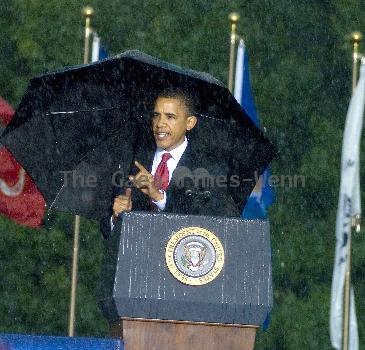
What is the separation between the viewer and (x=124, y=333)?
713cm

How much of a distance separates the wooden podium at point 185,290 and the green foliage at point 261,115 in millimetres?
15077

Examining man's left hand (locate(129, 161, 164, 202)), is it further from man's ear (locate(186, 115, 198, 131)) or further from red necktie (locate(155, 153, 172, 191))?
man's ear (locate(186, 115, 198, 131))

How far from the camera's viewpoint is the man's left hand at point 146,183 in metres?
7.72

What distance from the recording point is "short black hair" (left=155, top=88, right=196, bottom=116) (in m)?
8.22

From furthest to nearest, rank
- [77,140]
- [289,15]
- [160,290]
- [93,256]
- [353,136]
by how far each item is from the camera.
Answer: [289,15]
[93,256]
[353,136]
[77,140]
[160,290]

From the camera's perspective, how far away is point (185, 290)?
23.4 feet

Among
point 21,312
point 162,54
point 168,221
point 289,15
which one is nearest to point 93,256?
point 21,312

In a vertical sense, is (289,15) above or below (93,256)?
above

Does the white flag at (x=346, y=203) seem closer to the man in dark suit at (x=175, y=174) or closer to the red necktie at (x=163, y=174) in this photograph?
the man in dark suit at (x=175, y=174)

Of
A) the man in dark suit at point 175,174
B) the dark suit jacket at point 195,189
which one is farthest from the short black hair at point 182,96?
the dark suit jacket at point 195,189

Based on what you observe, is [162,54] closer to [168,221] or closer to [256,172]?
[256,172]

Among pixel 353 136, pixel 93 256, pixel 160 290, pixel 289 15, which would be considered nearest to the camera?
pixel 160 290

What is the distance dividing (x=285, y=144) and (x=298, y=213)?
87 centimetres

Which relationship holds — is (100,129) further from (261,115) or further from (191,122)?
(261,115)
